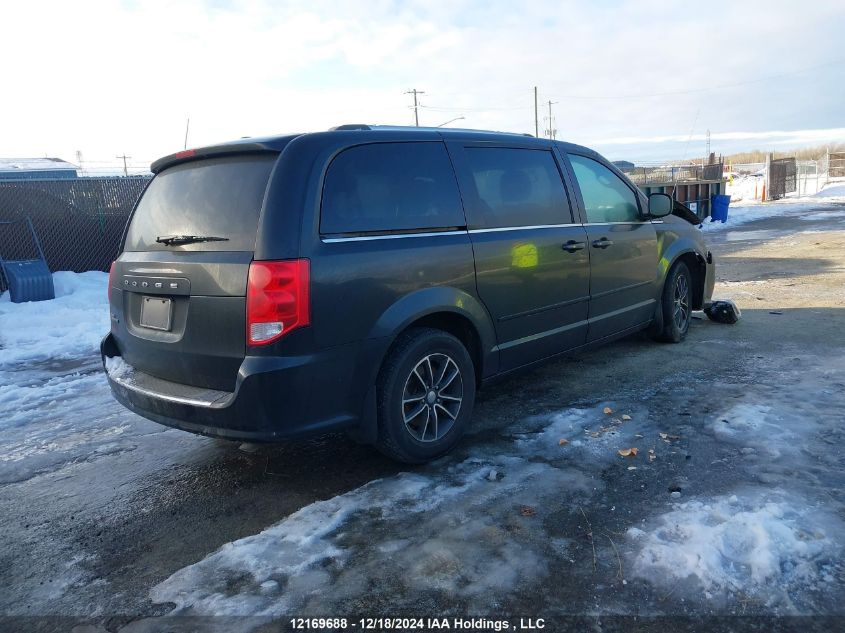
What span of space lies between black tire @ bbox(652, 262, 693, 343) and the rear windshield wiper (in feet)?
13.8

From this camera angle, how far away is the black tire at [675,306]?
578 cm

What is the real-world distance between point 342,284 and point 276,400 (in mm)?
638

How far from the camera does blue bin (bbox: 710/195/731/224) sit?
20.8m

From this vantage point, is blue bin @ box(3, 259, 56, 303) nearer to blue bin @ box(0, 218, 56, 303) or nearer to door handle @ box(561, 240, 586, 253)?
blue bin @ box(0, 218, 56, 303)

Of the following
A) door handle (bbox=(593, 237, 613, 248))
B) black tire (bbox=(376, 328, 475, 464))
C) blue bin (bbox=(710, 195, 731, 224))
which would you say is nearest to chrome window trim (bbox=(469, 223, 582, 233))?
door handle (bbox=(593, 237, 613, 248))

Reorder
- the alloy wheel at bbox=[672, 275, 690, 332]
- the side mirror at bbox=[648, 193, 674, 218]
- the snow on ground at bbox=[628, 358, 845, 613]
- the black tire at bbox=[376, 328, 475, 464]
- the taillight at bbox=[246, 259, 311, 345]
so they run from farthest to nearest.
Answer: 1. the alloy wheel at bbox=[672, 275, 690, 332]
2. the side mirror at bbox=[648, 193, 674, 218]
3. the black tire at bbox=[376, 328, 475, 464]
4. the taillight at bbox=[246, 259, 311, 345]
5. the snow on ground at bbox=[628, 358, 845, 613]

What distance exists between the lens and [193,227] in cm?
326

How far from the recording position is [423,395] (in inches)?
140

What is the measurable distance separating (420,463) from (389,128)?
1.95 metres

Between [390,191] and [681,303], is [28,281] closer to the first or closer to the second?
[390,191]

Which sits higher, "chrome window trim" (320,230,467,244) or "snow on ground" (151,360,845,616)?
"chrome window trim" (320,230,467,244)

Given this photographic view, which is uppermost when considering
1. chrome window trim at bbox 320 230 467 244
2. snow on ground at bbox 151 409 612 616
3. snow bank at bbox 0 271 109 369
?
chrome window trim at bbox 320 230 467 244

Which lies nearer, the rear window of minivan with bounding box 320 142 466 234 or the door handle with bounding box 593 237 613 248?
the rear window of minivan with bounding box 320 142 466 234

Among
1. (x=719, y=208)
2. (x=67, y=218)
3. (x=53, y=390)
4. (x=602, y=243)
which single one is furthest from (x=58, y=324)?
(x=719, y=208)
